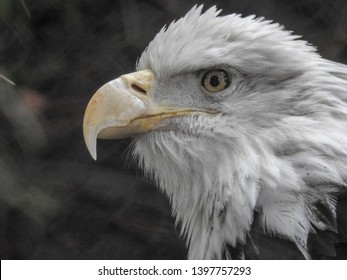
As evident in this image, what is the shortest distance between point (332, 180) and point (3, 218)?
4.86ft

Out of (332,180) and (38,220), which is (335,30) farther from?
(38,220)

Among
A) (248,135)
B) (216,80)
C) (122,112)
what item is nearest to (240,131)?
(248,135)

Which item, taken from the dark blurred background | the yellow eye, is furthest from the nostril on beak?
the dark blurred background

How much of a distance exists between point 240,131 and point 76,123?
1.05 meters

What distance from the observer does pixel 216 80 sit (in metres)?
1.60

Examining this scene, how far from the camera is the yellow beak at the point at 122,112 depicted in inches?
62.4

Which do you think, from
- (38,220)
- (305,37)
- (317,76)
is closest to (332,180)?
(317,76)

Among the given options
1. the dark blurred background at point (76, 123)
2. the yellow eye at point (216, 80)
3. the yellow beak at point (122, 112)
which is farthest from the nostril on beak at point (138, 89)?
the dark blurred background at point (76, 123)

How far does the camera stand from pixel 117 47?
2.41 m

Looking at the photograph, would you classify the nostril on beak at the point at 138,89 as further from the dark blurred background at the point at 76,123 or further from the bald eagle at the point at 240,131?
the dark blurred background at the point at 76,123

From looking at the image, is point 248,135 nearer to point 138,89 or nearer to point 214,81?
point 214,81

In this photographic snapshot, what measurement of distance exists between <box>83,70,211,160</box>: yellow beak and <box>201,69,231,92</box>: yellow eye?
0.07m

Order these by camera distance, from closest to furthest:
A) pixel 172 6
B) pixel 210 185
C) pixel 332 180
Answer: pixel 332 180
pixel 210 185
pixel 172 6

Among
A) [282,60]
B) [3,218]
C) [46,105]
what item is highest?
[282,60]
